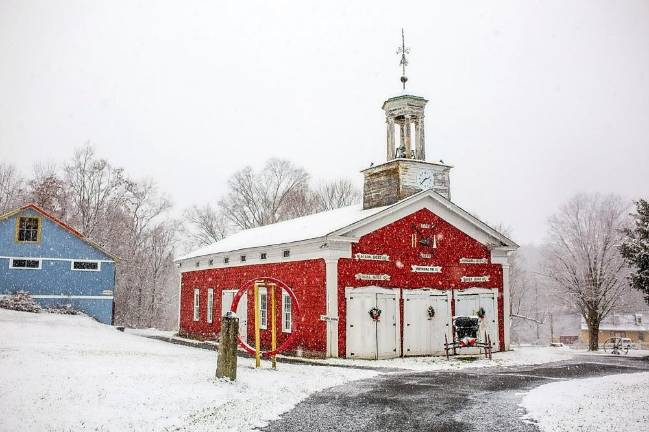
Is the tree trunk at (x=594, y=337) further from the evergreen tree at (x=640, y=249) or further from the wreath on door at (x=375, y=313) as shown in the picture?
the wreath on door at (x=375, y=313)

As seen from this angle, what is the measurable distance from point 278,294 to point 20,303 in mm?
14888

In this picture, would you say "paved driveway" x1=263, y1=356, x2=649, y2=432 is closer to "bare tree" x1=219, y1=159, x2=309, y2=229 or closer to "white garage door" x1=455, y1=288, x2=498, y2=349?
"white garage door" x1=455, y1=288, x2=498, y2=349

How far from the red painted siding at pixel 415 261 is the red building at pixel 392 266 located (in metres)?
0.04

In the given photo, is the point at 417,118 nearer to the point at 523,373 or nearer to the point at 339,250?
the point at 339,250

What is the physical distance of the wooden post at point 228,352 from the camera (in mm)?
11461

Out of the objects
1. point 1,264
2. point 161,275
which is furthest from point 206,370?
point 161,275

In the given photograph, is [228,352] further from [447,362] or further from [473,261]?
[473,261]

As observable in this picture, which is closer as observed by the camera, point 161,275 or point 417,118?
point 417,118

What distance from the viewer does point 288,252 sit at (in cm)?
2106

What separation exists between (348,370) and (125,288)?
37.5 m

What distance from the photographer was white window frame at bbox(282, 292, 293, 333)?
2070 cm

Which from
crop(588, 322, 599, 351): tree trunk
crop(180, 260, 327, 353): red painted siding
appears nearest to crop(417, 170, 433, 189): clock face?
crop(180, 260, 327, 353): red painted siding

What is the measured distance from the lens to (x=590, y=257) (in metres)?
35.1

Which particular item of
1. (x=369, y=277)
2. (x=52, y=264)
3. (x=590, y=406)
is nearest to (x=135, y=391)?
(x=590, y=406)
